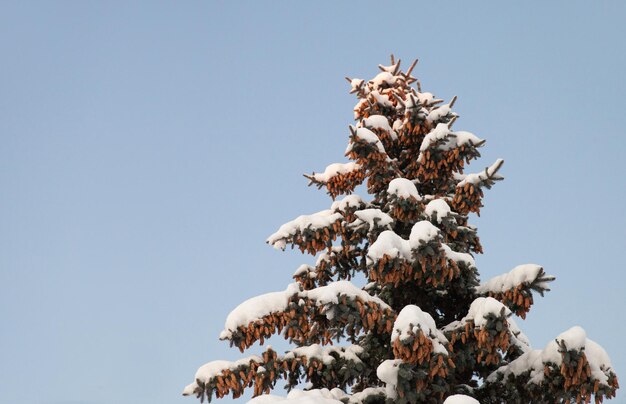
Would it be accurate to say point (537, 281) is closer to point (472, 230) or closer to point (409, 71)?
point (472, 230)

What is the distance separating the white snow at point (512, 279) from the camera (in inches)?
386

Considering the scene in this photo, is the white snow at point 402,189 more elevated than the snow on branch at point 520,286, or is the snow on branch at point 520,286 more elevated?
the white snow at point 402,189

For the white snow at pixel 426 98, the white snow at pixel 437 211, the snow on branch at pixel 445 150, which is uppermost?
the white snow at pixel 426 98

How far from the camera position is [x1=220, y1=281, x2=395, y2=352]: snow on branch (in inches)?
372

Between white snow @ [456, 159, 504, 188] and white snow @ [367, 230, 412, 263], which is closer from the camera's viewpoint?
white snow @ [367, 230, 412, 263]

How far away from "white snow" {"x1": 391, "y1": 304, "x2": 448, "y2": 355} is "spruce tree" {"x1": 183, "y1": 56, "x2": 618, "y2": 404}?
0.06 feet

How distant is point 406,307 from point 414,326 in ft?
1.56

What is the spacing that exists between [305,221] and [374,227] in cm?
124

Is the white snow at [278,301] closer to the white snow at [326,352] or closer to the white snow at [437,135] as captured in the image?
the white snow at [326,352]

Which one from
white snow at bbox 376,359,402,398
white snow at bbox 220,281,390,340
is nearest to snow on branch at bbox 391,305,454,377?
white snow at bbox 376,359,402,398

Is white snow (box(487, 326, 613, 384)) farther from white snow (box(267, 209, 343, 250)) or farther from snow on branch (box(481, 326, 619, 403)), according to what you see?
white snow (box(267, 209, 343, 250))

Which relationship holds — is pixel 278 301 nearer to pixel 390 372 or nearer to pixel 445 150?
pixel 390 372

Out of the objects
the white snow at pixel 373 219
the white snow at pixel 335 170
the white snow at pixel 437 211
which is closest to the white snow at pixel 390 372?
the white snow at pixel 373 219

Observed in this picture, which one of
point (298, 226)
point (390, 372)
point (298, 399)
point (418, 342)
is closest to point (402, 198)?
point (298, 226)
